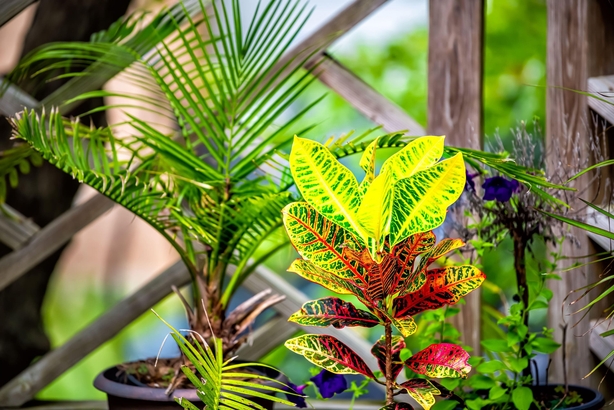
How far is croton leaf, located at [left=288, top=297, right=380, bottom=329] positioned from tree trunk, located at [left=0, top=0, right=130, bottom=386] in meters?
1.37

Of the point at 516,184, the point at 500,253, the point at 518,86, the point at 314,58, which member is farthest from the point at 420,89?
the point at 516,184

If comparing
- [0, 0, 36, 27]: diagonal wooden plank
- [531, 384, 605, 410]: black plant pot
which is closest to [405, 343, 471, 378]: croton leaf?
[531, 384, 605, 410]: black plant pot

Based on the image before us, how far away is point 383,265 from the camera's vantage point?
33.1 inches

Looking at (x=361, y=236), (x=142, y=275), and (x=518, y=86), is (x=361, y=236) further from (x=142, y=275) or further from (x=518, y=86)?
(x=142, y=275)

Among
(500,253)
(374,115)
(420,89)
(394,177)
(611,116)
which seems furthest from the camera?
(420,89)

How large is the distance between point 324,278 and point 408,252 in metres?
0.14

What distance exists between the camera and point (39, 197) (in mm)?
1988

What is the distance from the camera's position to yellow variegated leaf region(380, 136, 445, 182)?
2.65 feet

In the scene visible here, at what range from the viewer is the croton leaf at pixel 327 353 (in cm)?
88

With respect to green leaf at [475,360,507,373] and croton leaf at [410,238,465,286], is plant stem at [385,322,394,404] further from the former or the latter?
green leaf at [475,360,507,373]

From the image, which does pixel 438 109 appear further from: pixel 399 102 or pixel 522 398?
pixel 399 102

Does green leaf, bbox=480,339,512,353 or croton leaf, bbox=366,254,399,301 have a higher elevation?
croton leaf, bbox=366,254,399,301

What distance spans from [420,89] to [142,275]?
6.60 feet

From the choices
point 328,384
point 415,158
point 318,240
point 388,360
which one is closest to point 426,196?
point 415,158
